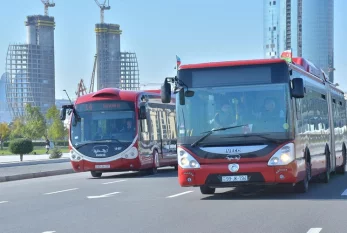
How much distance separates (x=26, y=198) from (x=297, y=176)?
6395mm

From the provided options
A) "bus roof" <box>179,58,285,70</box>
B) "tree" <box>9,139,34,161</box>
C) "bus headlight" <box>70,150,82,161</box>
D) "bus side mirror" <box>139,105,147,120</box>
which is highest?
"bus roof" <box>179,58,285,70</box>

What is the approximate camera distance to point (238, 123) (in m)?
15.4

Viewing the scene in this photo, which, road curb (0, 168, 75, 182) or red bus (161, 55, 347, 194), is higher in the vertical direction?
red bus (161, 55, 347, 194)

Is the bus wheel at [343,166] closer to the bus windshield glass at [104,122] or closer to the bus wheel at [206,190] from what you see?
the bus windshield glass at [104,122]

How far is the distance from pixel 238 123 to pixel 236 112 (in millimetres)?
226

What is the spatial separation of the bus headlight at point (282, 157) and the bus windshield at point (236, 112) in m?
0.23

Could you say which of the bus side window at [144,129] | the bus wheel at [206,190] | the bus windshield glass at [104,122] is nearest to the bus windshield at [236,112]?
the bus wheel at [206,190]

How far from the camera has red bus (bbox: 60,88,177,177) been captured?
2758cm

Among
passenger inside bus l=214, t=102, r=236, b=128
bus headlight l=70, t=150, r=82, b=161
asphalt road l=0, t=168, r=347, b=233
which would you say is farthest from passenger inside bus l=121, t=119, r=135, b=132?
passenger inside bus l=214, t=102, r=236, b=128

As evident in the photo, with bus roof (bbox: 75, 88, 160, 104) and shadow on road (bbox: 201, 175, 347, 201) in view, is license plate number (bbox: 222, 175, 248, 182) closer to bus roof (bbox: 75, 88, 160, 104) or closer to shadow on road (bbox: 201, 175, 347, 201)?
shadow on road (bbox: 201, 175, 347, 201)

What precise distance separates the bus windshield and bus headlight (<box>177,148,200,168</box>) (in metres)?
0.24

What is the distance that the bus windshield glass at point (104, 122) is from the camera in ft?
91.1

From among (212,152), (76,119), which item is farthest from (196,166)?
(76,119)

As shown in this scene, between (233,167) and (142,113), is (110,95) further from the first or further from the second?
(233,167)
